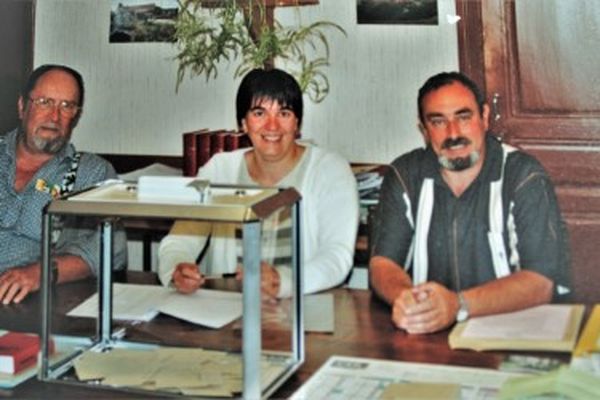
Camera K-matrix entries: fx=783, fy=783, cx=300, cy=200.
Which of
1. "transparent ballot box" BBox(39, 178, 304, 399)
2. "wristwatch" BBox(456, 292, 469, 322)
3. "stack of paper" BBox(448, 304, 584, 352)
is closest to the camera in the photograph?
"transparent ballot box" BBox(39, 178, 304, 399)

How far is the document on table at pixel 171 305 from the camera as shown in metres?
1.33

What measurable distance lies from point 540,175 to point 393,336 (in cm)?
43

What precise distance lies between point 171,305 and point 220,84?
457mm

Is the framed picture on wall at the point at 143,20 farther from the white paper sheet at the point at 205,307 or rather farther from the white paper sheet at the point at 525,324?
the white paper sheet at the point at 525,324

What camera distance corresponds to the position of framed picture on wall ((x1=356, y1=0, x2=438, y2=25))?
1.45 meters

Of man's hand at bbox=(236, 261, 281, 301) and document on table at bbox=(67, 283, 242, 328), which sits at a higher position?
man's hand at bbox=(236, 261, 281, 301)

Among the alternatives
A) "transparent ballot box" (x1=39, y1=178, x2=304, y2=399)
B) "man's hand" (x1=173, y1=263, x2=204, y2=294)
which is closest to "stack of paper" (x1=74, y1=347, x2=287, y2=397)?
"transparent ballot box" (x1=39, y1=178, x2=304, y2=399)

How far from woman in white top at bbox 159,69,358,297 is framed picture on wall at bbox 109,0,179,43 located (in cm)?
21

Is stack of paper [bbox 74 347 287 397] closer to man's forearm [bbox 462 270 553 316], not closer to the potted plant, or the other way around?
man's forearm [bbox 462 270 553 316]

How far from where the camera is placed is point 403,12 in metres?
1.46

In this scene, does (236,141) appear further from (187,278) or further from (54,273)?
(54,273)

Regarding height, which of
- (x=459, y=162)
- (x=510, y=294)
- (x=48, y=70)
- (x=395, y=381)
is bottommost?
(x=395, y=381)

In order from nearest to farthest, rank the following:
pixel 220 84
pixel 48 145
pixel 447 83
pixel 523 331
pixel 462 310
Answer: pixel 523 331 < pixel 462 310 < pixel 447 83 < pixel 220 84 < pixel 48 145

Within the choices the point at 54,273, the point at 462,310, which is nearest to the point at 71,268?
the point at 54,273
